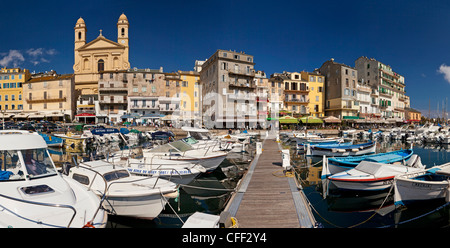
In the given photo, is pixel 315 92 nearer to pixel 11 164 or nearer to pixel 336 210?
pixel 336 210

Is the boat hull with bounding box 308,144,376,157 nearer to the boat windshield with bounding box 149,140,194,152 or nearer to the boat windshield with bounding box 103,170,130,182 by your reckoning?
the boat windshield with bounding box 149,140,194,152

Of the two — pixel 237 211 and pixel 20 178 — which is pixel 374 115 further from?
pixel 20 178

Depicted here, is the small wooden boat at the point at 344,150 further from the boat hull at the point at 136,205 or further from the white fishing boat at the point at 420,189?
the boat hull at the point at 136,205

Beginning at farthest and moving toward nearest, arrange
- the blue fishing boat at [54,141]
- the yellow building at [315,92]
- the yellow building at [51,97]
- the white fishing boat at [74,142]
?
the yellow building at [315,92] → the yellow building at [51,97] → the white fishing boat at [74,142] → the blue fishing boat at [54,141]

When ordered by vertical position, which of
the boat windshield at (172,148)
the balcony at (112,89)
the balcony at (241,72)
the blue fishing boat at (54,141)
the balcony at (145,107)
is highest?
the balcony at (241,72)

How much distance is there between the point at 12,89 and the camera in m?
61.1

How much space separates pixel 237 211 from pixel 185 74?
5897 centimetres

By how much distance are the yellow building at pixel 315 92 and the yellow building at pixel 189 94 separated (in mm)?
29700

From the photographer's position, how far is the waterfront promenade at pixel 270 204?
7.55 metres

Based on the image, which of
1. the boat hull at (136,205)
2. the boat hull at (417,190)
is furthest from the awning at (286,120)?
the boat hull at (136,205)

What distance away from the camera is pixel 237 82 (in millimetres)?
54531

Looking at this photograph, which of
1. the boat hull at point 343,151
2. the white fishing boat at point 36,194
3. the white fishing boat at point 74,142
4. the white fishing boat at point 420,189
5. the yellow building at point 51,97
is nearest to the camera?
the white fishing boat at point 36,194

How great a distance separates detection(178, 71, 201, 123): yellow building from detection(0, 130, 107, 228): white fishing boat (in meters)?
54.1

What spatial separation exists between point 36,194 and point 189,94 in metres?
58.5
